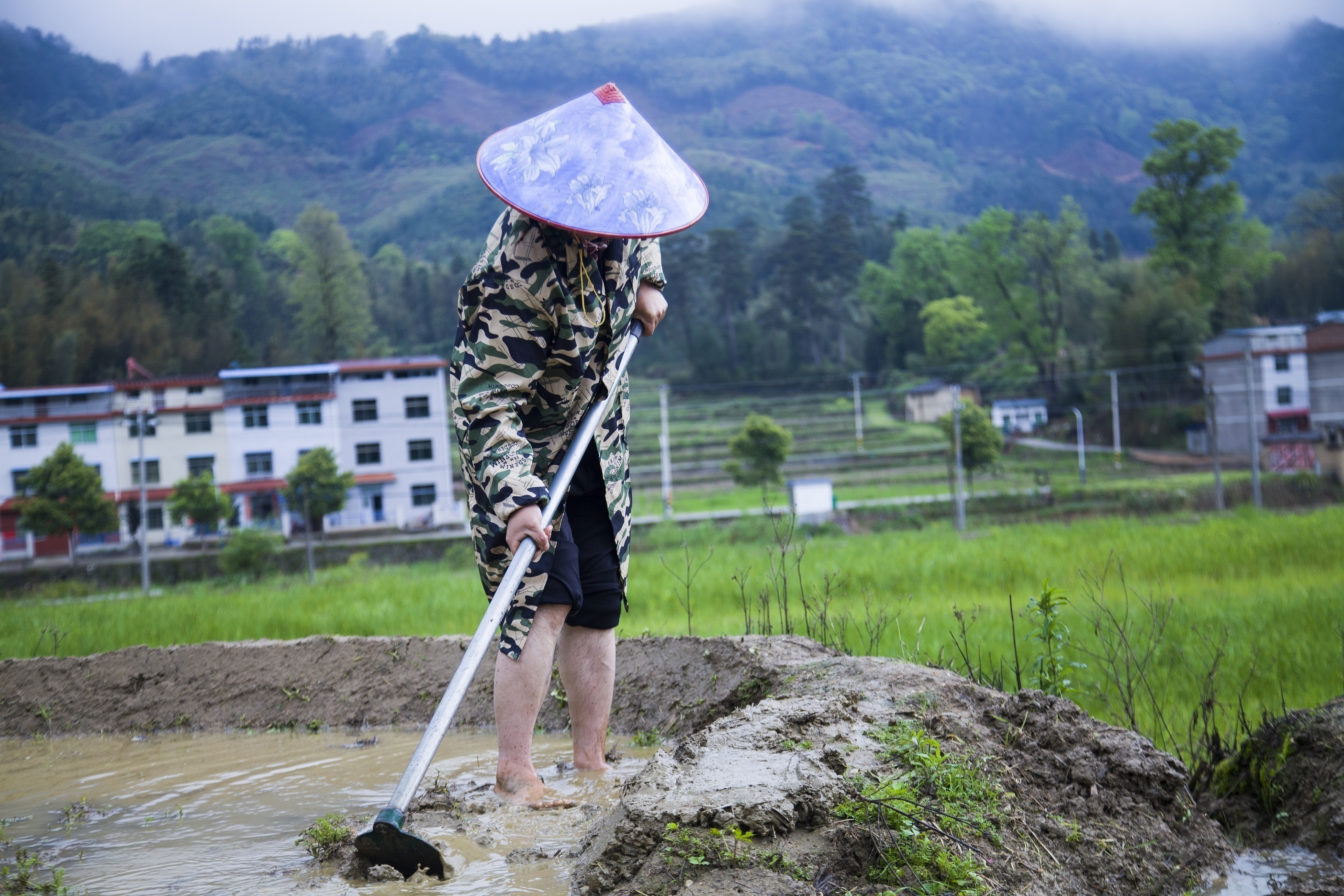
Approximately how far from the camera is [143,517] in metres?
22.1

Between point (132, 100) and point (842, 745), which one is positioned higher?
point (132, 100)

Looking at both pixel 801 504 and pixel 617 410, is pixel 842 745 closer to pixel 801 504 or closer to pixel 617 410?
pixel 617 410

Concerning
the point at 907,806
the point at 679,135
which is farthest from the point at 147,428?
the point at 679,135

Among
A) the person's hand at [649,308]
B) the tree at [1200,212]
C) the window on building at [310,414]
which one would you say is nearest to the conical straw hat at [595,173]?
the person's hand at [649,308]

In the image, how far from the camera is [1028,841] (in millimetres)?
1492

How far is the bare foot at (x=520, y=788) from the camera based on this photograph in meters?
2.00

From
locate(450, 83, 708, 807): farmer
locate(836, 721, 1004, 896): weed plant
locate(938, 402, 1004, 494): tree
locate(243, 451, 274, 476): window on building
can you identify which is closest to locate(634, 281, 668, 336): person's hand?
locate(450, 83, 708, 807): farmer

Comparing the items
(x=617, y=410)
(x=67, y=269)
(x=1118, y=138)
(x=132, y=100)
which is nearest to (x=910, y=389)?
(x=67, y=269)

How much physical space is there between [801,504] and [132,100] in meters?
178

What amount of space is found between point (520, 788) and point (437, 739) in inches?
16.4

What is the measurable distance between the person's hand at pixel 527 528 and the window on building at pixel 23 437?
34051 mm

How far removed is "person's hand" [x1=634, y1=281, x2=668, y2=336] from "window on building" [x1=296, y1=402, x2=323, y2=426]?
32977mm

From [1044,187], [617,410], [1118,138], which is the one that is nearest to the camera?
[617,410]

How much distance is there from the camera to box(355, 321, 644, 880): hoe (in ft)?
5.19
